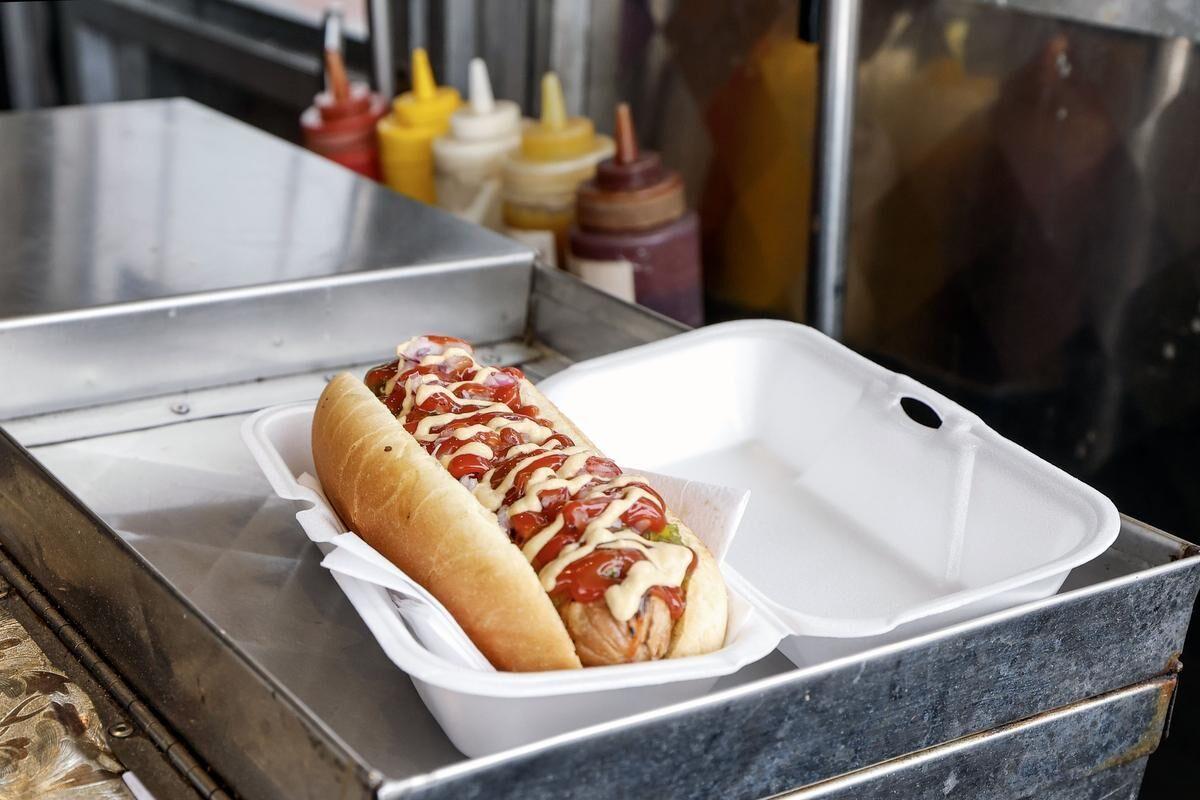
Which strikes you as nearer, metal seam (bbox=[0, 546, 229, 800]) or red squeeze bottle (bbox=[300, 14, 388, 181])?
metal seam (bbox=[0, 546, 229, 800])

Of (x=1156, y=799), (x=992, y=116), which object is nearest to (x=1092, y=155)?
(x=992, y=116)

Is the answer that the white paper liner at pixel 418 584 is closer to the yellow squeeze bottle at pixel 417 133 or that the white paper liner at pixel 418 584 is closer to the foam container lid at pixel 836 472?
the foam container lid at pixel 836 472

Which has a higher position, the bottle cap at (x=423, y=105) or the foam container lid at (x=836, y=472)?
the bottle cap at (x=423, y=105)

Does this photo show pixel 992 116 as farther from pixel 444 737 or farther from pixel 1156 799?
pixel 444 737

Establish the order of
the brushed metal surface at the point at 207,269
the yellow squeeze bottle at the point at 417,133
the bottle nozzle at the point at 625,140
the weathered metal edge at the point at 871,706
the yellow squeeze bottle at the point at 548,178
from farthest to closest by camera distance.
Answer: the yellow squeeze bottle at the point at 417,133, the yellow squeeze bottle at the point at 548,178, the bottle nozzle at the point at 625,140, the brushed metal surface at the point at 207,269, the weathered metal edge at the point at 871,706

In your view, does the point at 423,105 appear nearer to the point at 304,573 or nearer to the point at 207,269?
the point at 207,269

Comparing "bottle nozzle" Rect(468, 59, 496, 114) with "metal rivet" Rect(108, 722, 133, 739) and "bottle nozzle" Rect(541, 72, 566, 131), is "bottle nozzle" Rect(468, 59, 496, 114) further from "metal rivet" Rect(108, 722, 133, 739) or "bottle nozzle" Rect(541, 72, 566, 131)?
"metal rivet" Rect(108, 722, 133, 739)

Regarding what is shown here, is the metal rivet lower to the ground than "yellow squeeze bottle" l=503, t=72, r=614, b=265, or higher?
lower

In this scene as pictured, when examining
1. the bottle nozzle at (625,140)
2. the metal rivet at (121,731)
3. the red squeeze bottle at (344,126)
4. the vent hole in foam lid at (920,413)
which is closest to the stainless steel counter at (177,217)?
the red squeeze bottle at (344,126)

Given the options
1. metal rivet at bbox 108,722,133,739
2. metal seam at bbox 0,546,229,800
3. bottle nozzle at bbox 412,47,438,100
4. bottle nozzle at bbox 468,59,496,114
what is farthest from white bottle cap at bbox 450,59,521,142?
metal rivet at bbox 108,722,133,739
